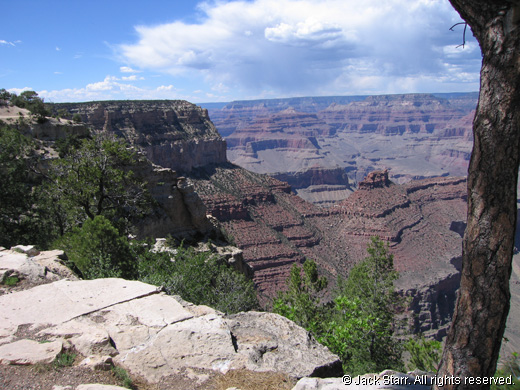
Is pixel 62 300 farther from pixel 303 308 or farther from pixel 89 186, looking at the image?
pixel 303 308

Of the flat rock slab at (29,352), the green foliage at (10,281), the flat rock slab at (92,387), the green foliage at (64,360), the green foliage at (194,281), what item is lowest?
the green foliage at (194,281)

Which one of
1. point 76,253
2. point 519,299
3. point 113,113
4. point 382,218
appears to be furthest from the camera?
point 382,218

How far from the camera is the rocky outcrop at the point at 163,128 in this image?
64812mm

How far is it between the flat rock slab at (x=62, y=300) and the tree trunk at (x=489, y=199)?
269 inches

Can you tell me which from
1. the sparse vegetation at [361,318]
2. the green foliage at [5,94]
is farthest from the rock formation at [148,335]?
the green foliage at [5,94]

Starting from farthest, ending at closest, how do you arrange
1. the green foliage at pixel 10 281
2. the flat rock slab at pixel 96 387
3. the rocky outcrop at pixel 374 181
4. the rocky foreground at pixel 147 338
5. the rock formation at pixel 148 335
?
the rocky outcrop at pixel 374 181, the green foliage at pixel 10 281, the rock formation at pixel 148 335, the rocky foreground at pixel 147 338, the flat rock slab at pixel 96 387

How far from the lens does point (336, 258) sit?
61812 mm

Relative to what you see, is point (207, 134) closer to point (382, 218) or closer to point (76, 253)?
point (382, 218)

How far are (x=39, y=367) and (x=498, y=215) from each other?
6714 millimetres

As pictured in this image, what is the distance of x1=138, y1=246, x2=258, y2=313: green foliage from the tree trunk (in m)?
8.22

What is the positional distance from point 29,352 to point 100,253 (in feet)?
19.8

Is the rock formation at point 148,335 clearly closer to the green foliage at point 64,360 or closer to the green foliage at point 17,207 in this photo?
the green foliage at point 64,360

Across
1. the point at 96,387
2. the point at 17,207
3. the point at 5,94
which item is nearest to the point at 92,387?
the point at 96,387

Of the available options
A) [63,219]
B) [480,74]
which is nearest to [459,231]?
[63,219]
